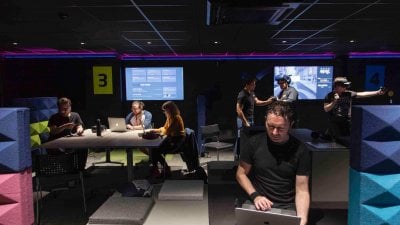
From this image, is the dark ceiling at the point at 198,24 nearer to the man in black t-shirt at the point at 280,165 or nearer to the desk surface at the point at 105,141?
the man in black t-shirt at the point at 280,165

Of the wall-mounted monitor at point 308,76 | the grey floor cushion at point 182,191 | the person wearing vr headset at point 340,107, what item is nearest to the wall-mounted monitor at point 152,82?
the wall-mounted monitor at point 308,76

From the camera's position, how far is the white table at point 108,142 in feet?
14.4

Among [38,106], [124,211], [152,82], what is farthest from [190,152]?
[152,82]

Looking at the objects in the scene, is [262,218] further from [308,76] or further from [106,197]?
[308,76]

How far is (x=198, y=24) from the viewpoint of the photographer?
4906mm

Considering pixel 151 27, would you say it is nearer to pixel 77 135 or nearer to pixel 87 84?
pixel 77 135

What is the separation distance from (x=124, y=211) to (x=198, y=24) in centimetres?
301

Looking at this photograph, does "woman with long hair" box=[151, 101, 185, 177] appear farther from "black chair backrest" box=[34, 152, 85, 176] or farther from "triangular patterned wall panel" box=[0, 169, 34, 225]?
"triangular patterned wall panel" box=[0, 169, 34, 225]

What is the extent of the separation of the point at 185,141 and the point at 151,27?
1869 millimetres

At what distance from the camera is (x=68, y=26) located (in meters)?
4.94

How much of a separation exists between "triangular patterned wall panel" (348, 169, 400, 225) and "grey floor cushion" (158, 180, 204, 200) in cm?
142

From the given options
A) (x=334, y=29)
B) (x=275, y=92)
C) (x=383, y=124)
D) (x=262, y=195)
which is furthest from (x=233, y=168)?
(x=275, y=92)

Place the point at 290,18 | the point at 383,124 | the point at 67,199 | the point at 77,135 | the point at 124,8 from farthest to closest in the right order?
the point at 77,135, the point at 67,199, the point at 290,18, the point at 124,8, the point at 383,124

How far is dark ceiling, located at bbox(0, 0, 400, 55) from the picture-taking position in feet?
11.9
